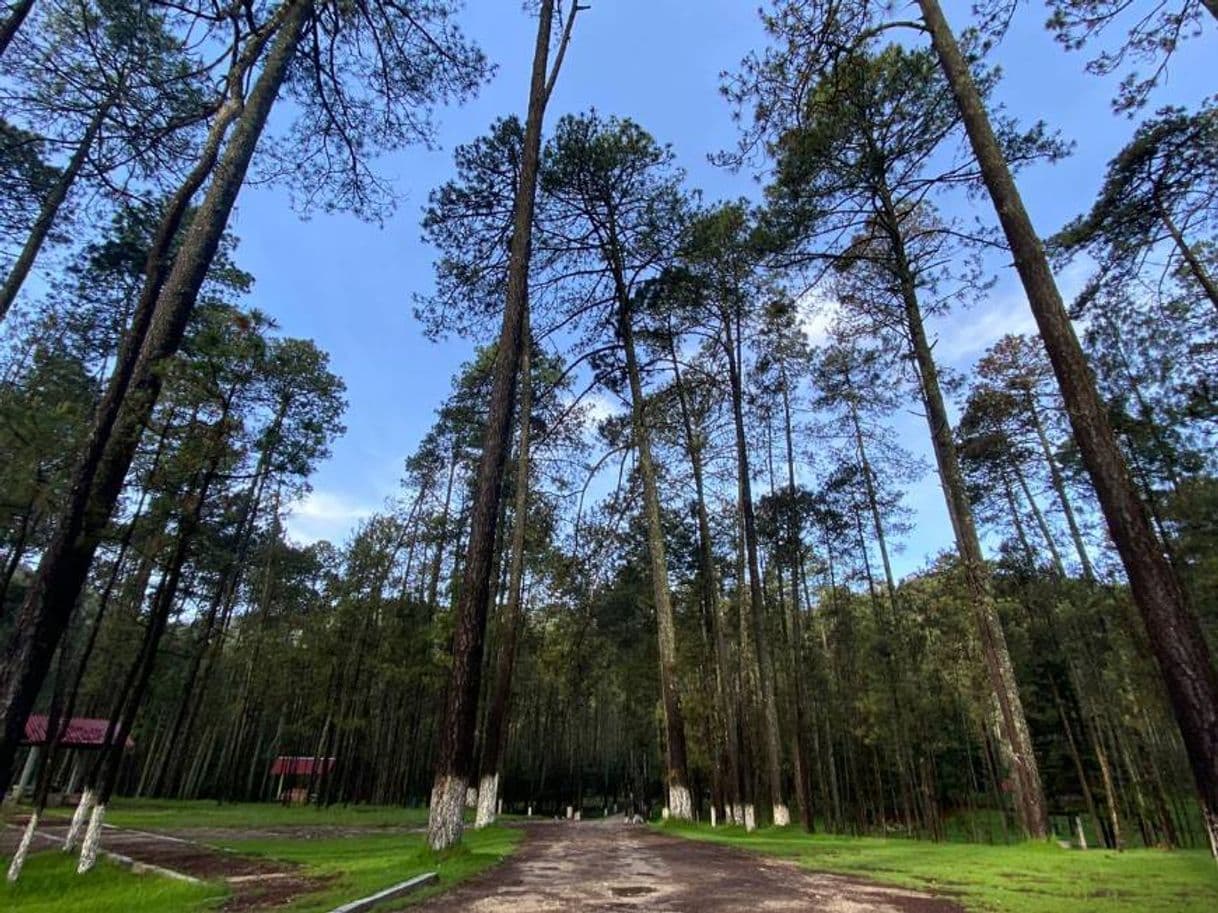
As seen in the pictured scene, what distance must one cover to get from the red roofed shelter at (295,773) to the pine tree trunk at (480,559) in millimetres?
23832

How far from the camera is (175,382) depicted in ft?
23.5

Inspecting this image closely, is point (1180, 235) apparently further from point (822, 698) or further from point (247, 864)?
point (822, 698)


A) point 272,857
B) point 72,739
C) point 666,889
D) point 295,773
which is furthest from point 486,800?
point 295,773

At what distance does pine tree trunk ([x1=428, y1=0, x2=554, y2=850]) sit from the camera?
7051 millimetres

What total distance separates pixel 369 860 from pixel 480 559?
3.79 metres

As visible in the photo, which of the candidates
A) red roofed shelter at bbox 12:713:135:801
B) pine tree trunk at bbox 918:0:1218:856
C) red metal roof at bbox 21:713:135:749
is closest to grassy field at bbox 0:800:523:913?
pine tree trunk at bbox 918:0:1218:856

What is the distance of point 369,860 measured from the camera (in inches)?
297

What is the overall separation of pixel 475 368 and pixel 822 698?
61.8ft

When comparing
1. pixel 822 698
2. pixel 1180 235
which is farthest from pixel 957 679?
pixel 1180 235

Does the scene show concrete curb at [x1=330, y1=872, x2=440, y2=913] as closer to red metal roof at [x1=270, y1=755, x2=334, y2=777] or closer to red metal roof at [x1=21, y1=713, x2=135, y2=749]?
red metal roof at [x1=21, y1=713, x2=135, y2=749]

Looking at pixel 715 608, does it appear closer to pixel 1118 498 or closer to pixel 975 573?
pixel 975 573

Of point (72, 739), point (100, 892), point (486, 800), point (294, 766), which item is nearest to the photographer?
point (100, 892)

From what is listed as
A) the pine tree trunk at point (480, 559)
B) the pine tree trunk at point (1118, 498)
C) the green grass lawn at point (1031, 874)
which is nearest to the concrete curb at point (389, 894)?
the pine tree trunk at point (480, 559)

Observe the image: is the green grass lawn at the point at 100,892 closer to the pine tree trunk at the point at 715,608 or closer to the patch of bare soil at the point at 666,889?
the patch of bare soil at the point at 666,889
